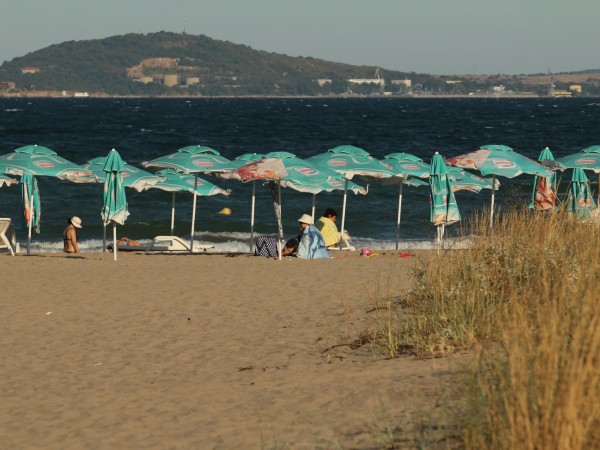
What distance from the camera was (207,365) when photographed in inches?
364

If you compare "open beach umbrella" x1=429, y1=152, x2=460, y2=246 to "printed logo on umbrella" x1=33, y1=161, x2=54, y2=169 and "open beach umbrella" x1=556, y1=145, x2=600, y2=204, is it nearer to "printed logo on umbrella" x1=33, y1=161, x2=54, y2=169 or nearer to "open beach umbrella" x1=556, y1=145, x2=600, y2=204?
"open beach umbrella" x1=556, y1=145, x2=600, y2=204

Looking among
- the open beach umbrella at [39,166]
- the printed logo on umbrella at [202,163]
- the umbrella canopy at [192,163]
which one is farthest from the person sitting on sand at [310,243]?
the open beach umbrella at [39,166]

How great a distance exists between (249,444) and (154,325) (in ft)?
16.7

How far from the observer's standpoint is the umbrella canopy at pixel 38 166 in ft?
57.4

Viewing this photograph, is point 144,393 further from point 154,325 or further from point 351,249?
point 351,249

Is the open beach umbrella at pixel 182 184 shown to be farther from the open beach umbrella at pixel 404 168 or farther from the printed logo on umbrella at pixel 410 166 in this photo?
the printed logo on umbrella at pixel 410 166

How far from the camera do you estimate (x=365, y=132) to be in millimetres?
77812

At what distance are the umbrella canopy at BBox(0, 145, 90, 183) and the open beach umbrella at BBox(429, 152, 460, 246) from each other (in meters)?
5.91

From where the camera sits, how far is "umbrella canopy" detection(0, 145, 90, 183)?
57.4ft

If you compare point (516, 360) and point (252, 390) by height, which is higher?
point (516, 360)

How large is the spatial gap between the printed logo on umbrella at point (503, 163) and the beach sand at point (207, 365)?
12.7ft

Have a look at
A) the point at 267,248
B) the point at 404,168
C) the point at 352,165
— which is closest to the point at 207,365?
the point at 267,248

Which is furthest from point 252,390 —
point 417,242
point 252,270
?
point 417,242

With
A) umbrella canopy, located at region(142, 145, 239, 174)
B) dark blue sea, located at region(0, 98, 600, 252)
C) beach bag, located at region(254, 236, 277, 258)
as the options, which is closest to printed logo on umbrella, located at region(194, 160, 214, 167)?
umbrella canopy, located at region(142, 145, 239, 174)
